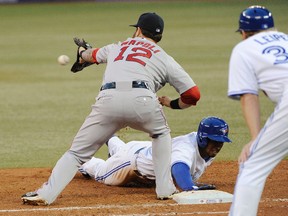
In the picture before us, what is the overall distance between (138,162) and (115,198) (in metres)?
0.58

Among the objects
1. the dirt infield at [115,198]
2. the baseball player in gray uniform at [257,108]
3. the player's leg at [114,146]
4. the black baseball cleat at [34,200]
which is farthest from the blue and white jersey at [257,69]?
the player's leg at [114,146]

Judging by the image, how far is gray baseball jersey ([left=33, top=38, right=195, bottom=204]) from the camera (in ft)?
25.3

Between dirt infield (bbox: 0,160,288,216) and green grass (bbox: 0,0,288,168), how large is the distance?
958mm

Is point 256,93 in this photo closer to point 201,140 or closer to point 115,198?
point 201,140

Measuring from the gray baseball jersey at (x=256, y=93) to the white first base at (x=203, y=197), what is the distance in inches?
59.4

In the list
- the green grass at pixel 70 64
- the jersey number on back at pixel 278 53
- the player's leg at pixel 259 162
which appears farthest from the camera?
the green grass at pixel 70 64

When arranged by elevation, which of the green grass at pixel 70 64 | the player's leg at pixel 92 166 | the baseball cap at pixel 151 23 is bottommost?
the green grass at pixel 70 64

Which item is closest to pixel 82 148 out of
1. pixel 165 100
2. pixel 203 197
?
pixel 165 100

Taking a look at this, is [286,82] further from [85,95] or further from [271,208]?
[85,95]

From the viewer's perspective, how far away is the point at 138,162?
8547 mm

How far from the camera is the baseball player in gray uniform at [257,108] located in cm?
610

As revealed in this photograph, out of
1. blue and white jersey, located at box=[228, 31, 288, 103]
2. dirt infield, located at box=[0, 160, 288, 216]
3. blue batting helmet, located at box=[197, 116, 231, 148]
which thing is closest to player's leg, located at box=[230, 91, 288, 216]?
blue and white jersey, located at box=[228, 31, 288, 103]

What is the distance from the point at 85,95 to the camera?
15148mm

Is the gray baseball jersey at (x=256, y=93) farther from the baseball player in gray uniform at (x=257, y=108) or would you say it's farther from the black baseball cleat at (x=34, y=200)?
the black baseball cleat at (x=34, y=200)
